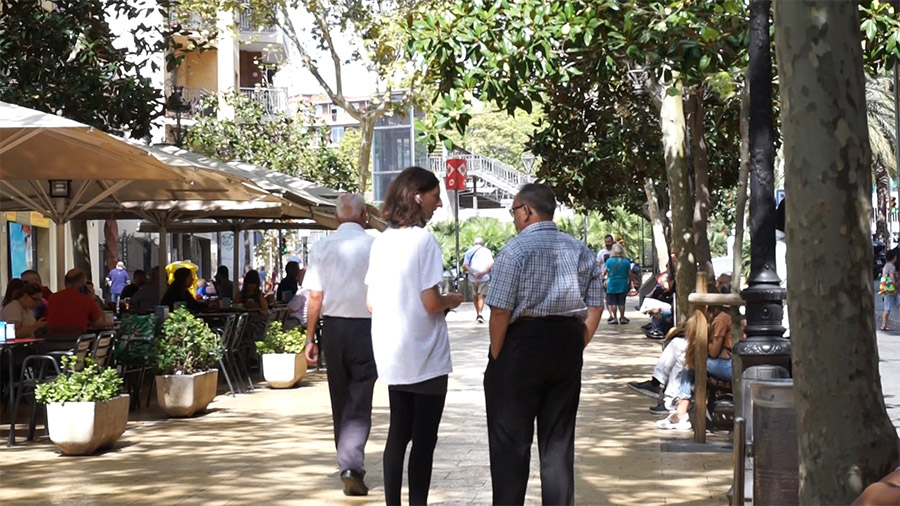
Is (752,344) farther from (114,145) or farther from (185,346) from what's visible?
(185,346)

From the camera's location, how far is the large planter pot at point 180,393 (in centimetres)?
1336

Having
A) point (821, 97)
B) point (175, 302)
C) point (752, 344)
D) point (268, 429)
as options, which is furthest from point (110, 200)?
point (821, 97)

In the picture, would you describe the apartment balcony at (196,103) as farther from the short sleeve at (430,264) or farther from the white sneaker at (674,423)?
the short sleeve at (430,264)

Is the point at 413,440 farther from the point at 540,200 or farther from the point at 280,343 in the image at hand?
the point at 280,343

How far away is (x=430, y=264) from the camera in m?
7.37

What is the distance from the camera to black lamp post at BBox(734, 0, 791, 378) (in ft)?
26.2

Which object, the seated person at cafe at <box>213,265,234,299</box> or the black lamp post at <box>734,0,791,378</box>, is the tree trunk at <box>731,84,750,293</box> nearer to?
the black lamp post at <box>734,0,791,378</box>

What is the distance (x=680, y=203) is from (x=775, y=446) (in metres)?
8.07

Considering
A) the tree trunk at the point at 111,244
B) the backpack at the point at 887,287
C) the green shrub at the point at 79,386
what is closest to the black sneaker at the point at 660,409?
the green shrub at the point at 79,386

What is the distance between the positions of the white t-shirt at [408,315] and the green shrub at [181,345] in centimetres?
636

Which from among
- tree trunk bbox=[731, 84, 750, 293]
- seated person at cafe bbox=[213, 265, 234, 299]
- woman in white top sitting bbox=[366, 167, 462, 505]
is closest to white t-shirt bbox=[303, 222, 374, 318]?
woman in white top sitting bbox=[366, 167, 462, 505]

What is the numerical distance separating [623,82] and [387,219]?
1177 centimetres

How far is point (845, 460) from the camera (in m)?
4.56

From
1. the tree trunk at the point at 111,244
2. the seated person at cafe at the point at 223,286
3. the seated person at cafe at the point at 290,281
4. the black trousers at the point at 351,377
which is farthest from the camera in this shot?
the tree trunk at the point at 111,244
